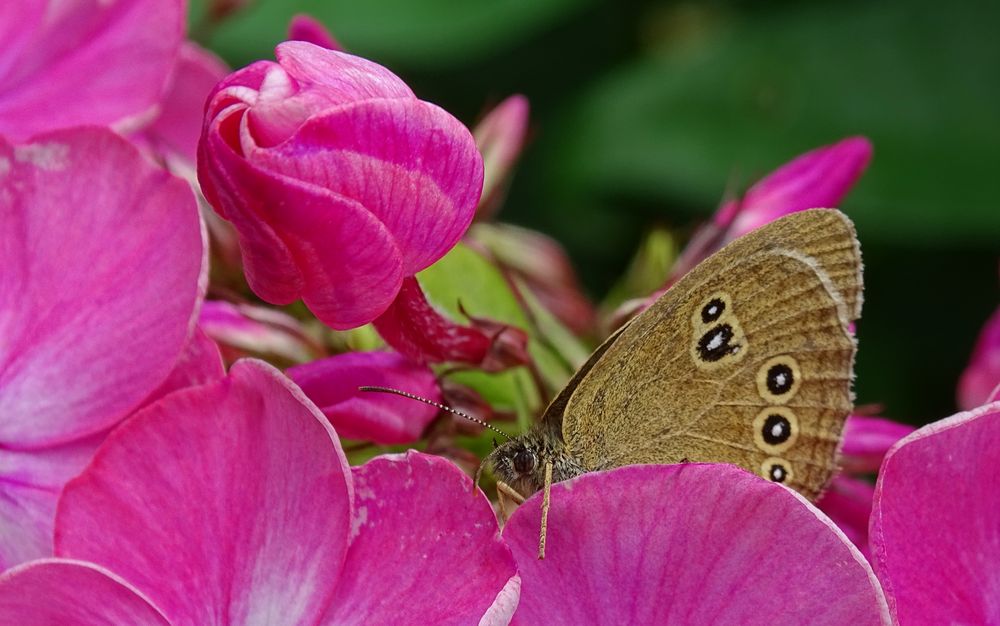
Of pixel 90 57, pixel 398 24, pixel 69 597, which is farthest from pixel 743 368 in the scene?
pixel 398 24

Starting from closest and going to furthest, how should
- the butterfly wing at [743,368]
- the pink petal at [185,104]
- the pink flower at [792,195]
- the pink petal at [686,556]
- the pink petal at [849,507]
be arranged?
the pink petal at [686,556]
the butterfly wing at [743,368]
the pink petal at [849,507]
the pink flower at [792,195]
the pink petal at [185,104]

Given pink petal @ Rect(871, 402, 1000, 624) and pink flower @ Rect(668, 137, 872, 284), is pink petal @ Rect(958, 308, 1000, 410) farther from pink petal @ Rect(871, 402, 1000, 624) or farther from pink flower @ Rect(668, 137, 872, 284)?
pink petal @ Rect(871, 402, 1000, 624)

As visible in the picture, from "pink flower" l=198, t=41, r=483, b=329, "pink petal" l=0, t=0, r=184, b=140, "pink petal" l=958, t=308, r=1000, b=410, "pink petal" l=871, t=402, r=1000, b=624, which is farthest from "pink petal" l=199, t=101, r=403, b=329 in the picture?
"pink petal" l=958, t=308, r=1000, b=410

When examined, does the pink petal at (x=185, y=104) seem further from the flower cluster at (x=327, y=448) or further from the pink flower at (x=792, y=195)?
the pink flower at (x=792, y=195)

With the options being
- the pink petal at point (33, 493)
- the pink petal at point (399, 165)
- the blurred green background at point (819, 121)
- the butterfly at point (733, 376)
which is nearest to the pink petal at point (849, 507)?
the butterfly at point (733, 376)

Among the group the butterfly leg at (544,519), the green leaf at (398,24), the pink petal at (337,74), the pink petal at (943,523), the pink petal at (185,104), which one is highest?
the pink petal at (337,74)

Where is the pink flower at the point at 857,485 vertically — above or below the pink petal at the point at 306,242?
below

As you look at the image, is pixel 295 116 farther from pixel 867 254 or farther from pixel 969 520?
pixel 867 254

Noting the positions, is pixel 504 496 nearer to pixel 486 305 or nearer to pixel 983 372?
pixel 486 305
